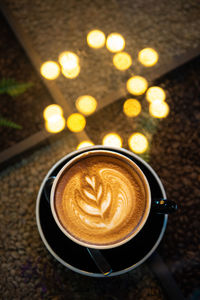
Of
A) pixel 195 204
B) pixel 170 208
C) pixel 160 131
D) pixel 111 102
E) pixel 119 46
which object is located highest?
pixel 119 46

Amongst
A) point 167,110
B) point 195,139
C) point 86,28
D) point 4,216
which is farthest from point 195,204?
point 86,28

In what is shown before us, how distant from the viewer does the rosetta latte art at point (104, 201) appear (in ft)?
2.82

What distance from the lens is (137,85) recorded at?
140 cm

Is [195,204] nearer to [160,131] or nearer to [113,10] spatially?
[160,131]

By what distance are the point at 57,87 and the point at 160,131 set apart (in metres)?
0.72

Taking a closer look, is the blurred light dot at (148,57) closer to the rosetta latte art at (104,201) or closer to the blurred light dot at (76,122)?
the blurred light dot at (76,122)

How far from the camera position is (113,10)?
1.55 m

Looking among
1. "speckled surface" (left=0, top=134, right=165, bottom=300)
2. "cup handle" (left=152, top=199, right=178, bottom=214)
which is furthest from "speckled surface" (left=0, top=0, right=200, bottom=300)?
"cup handle" (left=152, top=199, right=178, bottom=214)

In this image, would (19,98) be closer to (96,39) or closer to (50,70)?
(50,70)

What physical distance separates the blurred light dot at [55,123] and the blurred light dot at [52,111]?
2 centimetres

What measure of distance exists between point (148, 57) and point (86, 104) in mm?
547

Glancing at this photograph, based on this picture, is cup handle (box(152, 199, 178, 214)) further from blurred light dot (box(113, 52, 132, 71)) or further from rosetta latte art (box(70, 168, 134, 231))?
blurred light dot (box(113, 52, 132, 71))

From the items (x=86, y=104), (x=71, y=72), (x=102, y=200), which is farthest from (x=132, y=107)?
(x=102, y=200)

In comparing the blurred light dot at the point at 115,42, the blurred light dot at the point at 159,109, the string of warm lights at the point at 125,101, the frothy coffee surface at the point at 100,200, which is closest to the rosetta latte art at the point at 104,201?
the frothy coffee surface at the point at 100,200
